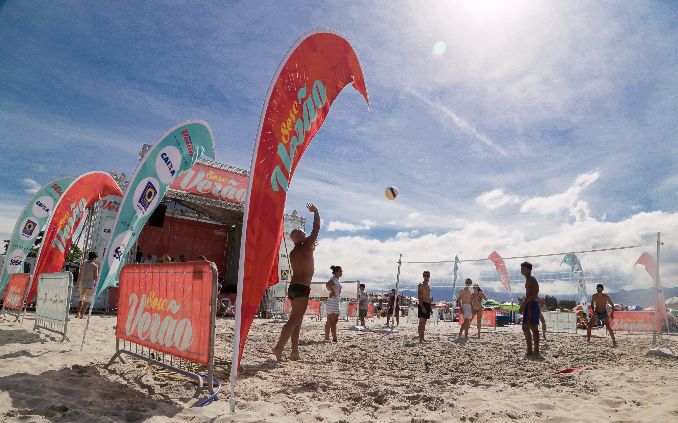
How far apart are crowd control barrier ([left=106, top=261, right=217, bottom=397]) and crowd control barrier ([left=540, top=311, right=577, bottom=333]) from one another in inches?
624

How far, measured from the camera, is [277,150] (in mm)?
3436

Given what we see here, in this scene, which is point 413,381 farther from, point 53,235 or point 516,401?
point 53,235

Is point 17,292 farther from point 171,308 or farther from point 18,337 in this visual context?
point 171,308

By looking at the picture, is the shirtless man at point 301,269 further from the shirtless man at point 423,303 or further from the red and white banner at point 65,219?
the red and white banner at point 65,219

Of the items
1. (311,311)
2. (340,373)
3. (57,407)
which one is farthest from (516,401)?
(311,311)

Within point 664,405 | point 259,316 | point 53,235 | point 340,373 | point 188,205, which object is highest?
point 188,205

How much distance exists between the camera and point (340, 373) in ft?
15.0

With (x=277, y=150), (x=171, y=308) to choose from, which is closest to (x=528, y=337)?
(x=277, y=150)

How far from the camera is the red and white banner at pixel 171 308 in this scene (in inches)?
133

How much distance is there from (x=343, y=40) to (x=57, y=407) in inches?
178

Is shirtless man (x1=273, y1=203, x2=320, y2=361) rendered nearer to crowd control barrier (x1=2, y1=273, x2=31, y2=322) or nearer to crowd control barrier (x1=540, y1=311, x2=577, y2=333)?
crowd control barrier (x1=2, y1=273, x2=31, y2=322)

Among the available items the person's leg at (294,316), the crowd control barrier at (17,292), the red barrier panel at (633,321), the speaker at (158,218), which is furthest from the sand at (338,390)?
the red barrier panel at (633,321)

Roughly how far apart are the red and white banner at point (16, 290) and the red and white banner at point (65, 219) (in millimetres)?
577

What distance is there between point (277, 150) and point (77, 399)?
251cm
